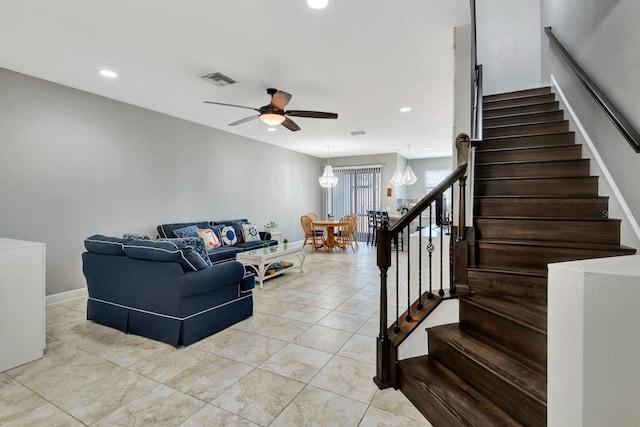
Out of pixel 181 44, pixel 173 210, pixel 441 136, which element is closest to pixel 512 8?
pixel 441 136

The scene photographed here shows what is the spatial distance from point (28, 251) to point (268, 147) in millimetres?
5720

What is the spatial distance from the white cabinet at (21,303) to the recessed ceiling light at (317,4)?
295 centimetres

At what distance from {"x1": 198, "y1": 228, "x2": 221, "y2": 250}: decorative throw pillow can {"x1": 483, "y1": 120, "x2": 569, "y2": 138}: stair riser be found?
4.45m

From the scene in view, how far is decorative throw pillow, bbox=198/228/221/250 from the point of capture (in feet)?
17.2

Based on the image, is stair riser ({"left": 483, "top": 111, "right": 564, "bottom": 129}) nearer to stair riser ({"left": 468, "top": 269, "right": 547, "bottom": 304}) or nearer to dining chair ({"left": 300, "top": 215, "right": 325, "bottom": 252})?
stair riser ({"left": 468, "top": 269, "right": 547, "bottom": 304})

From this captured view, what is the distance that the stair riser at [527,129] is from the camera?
3254 millimetres

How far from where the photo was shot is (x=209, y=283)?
285cm

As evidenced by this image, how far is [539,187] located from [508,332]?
1612 mm

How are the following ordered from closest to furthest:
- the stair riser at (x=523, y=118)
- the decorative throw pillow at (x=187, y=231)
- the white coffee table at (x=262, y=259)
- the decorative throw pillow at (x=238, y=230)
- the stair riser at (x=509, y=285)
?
the stair riser at (x=509, y=285) < the stair riser at (x=523, y=118) < the white coffee table at (x=262, y=259) < the decorative throw pillow at (x=187, y=231) < the decorative throw pillow at (x=238, y=230)

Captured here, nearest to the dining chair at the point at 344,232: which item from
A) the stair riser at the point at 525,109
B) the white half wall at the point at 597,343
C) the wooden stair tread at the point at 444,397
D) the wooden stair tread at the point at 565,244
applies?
the stair riser at the point at 525,109

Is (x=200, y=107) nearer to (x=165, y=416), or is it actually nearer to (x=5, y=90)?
(x=5, y=90)

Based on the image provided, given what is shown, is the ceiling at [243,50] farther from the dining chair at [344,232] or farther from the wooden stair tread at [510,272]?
the dining chair at [344,232]

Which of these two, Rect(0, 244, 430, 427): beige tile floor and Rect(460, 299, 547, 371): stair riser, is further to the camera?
Rect(0, 244, 430, 427): beige tile floor

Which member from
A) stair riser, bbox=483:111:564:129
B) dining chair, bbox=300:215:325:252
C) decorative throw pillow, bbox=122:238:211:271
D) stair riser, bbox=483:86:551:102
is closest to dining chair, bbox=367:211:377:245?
dining chair, bbox=300:215:325:252
